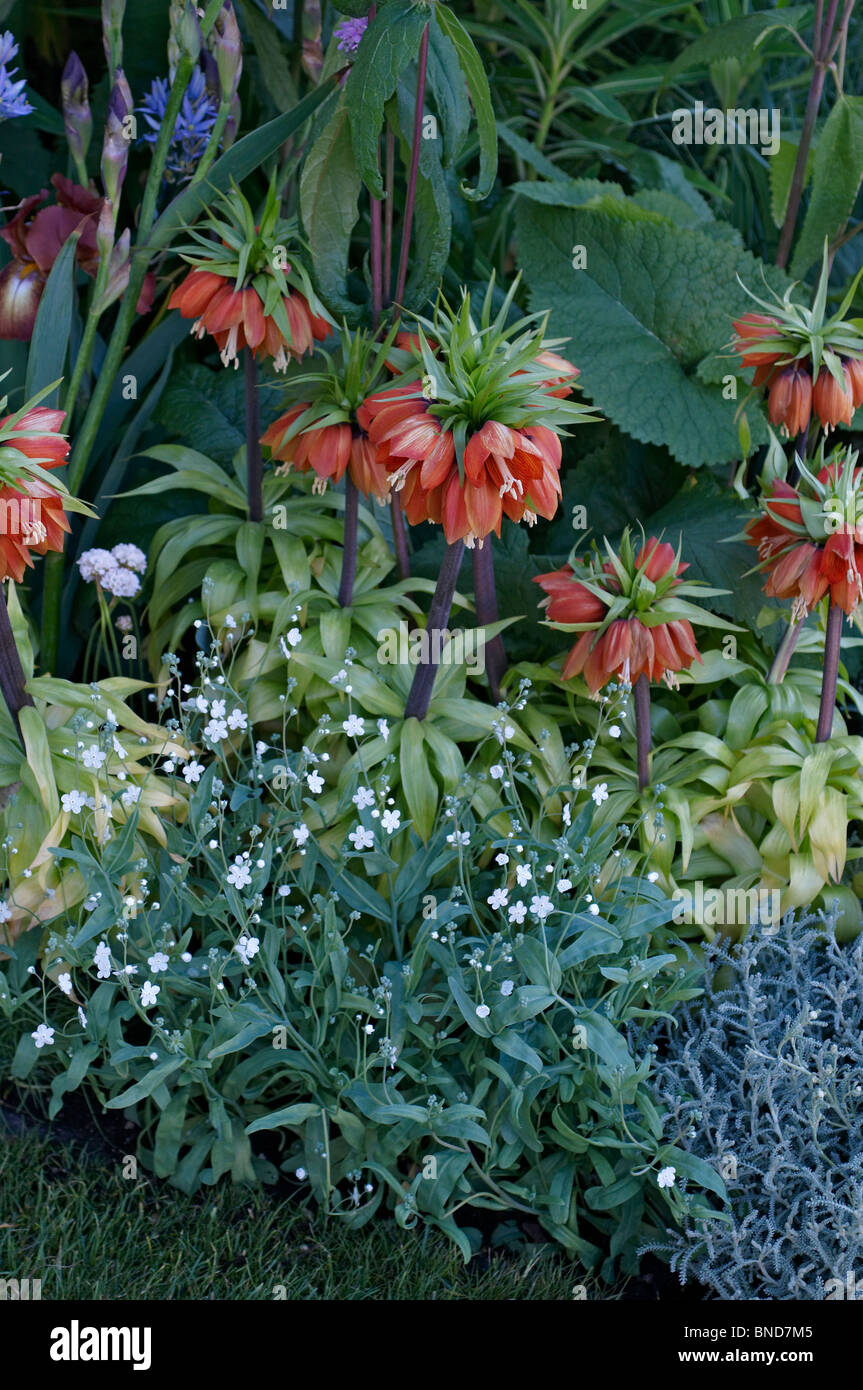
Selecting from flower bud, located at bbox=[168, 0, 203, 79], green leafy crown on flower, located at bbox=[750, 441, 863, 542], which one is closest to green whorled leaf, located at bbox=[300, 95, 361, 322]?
flower bud, located at bbox=[168, 0, 203, 79]

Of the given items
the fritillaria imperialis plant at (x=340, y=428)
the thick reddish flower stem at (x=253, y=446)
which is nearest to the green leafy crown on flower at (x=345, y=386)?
the fritillaria imperialis plant at (x=340, y=428)

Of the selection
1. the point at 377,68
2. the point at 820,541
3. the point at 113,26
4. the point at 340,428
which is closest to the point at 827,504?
the point at 820,541

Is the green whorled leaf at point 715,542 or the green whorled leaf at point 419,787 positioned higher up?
the green whorled leaf at point 715,542

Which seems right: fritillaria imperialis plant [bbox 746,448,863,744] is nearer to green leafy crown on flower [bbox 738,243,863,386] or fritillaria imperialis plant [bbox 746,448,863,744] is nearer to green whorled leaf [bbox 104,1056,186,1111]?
green leafy crown on flower [bbox 738,243,863,386]

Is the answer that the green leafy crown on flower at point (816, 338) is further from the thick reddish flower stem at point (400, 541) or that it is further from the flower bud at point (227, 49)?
the flower bud at point (227, 49)

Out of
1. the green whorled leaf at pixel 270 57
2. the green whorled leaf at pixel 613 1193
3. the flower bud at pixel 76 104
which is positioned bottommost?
the green whorled leaf at pixel 613 1193

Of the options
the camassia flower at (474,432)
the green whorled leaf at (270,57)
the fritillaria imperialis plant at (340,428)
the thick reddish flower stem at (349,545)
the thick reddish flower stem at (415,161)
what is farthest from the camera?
the green whorled leaf at (270,57)

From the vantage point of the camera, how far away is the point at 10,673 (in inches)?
55.3

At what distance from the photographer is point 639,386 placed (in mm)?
1726

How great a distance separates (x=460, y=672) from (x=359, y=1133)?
58 cm

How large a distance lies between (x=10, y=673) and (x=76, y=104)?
76cm

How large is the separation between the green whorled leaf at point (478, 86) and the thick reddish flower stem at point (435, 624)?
A: 0.39 m

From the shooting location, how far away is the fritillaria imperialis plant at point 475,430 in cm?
119

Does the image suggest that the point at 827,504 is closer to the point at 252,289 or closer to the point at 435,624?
the point at 435,624
